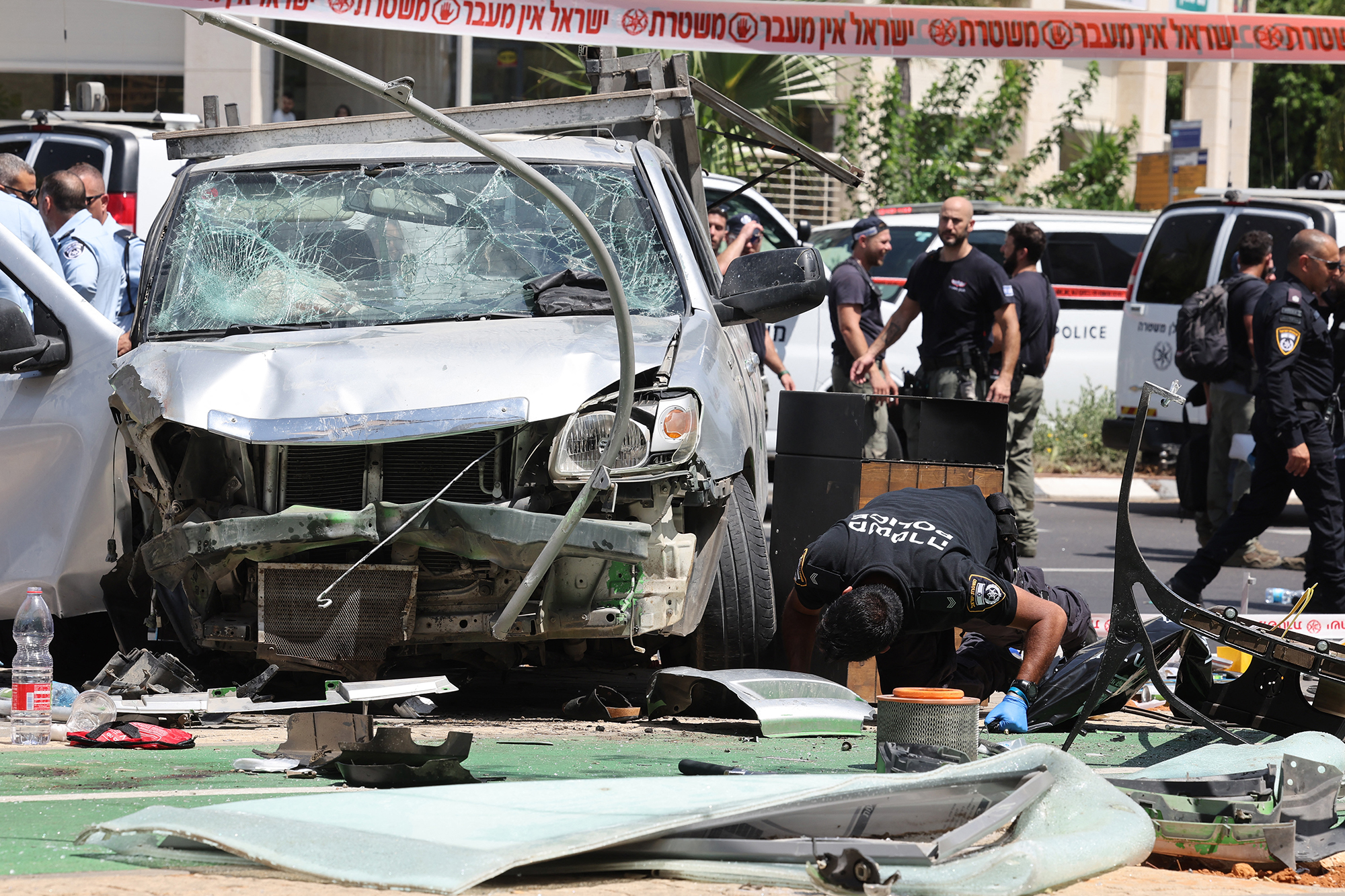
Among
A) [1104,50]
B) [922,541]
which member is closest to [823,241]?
[1104,50]

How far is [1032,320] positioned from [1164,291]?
9.27 ft

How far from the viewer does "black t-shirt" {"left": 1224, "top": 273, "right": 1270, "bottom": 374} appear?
930 centimetres

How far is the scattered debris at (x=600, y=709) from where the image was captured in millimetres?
5289

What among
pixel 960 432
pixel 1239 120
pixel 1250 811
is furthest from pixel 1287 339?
pixel 1239 120

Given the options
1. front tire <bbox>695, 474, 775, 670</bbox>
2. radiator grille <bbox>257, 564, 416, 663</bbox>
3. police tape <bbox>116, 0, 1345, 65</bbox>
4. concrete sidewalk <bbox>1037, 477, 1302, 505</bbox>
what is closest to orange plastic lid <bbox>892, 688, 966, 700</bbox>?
front tire <bbox>695, 474, 775, 670</bbox>

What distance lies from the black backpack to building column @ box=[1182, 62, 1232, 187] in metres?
18.2

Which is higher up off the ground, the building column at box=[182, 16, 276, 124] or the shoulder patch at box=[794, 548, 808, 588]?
the building column at box=[182, 16, 276, 124]

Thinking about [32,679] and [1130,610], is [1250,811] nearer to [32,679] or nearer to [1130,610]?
[1130,610]

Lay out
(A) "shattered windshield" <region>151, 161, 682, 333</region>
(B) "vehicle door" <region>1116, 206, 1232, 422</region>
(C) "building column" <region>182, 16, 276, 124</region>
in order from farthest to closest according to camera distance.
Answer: (C) "building column" <region>182, 16, 276, 124</region> < (B) "vehicle door" <region>1116, 206, 1232, 422</region> < (A) "shattered windshield" <region>151, 161, 682, 333</region>

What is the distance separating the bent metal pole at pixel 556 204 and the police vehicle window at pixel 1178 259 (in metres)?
→ 8.40

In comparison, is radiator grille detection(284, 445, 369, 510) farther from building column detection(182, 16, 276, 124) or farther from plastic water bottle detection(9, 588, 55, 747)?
building column detection(182, 16, 276, 124)

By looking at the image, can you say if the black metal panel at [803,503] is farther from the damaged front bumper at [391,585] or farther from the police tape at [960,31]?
the police tape at [960,31]

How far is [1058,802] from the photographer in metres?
3.42

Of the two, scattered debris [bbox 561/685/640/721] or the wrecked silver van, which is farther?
scattered debris [bbox 561/685/640/721]
